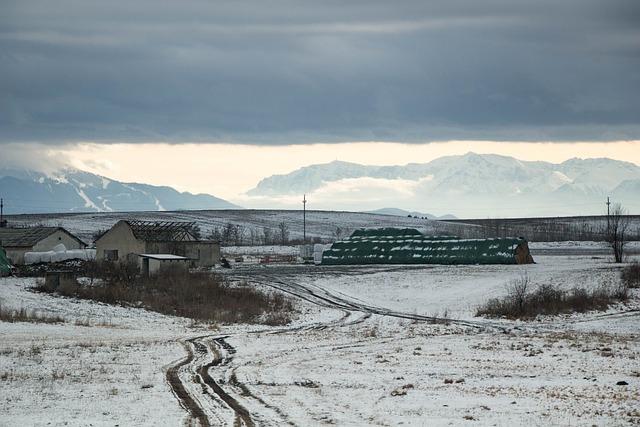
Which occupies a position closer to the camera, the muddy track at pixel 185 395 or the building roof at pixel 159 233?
the muddy track at pixel 185 395

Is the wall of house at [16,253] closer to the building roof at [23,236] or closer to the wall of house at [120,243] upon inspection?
the building roof at [23,236]

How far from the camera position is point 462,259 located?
79.5 metres

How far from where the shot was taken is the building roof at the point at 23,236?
261 feet

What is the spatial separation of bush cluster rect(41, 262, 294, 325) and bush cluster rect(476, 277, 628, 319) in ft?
35.3

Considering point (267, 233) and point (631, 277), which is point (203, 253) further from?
point (267, 233)

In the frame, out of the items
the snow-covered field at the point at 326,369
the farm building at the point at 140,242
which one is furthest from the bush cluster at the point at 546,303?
the farm building at the point at 140,242

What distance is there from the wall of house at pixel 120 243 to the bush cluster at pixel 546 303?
3843cm

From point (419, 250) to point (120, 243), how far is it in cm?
2756

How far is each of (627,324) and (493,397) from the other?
23918mm

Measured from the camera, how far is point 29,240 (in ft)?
262

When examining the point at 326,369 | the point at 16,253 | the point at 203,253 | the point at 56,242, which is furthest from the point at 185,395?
the point at 56,242

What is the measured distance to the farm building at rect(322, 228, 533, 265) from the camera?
77.4 metres

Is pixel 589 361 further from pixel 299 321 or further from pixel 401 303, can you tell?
pixel 401 303

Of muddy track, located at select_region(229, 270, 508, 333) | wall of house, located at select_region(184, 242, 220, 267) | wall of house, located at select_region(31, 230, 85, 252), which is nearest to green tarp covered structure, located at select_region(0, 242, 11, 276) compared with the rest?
muddy track, located at select_region(229, 270, 508, 333)
